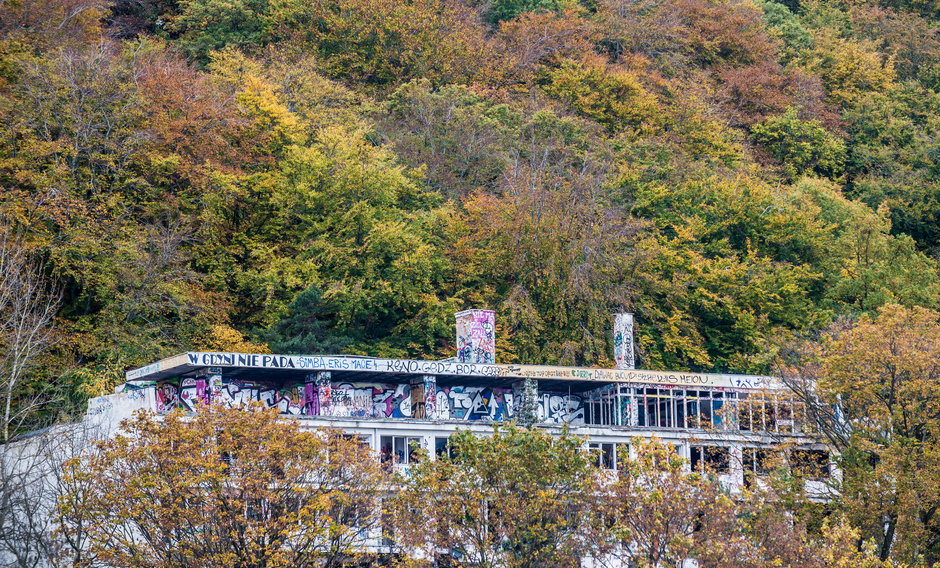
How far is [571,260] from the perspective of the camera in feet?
208

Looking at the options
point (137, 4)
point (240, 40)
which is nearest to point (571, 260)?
point (240, 40)

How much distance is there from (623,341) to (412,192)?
15.4 metres

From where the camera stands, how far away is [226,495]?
3662 centimetres

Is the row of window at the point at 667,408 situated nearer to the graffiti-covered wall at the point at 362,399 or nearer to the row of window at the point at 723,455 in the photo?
the graffiti-covered wall at the point at 362,399

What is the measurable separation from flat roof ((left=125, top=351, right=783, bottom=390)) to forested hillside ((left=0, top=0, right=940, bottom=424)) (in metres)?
5.44

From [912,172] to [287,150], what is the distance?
137ft

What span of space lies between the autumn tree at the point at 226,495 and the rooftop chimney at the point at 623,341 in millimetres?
21534

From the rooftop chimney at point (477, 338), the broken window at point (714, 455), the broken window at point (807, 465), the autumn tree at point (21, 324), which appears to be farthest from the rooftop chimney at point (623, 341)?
the autumn tree at point (21, 324)

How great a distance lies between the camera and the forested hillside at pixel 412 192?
5722cm

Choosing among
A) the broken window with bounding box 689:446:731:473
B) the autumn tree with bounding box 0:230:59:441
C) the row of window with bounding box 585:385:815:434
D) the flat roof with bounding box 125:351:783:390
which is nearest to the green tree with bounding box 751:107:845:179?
the row of window with bounding box 585:385:815:434

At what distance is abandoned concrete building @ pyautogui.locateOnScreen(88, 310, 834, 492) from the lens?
157 ft

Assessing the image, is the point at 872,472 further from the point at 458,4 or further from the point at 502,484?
the point at 458,4

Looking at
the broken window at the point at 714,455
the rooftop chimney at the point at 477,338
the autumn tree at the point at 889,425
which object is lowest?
the broken window at the point at 714,455

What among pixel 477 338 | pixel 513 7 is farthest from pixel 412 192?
pixel 513 7
